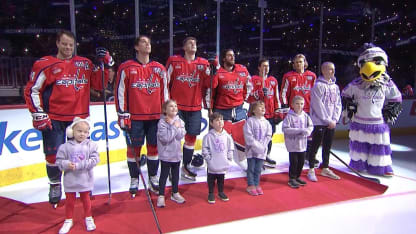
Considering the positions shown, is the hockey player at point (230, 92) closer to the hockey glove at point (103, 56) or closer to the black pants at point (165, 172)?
the black pants at point (165, 172)

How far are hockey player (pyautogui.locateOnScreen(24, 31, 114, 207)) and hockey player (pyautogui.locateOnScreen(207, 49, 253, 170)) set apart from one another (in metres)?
1.31

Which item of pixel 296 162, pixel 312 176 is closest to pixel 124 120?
pixel 296 162

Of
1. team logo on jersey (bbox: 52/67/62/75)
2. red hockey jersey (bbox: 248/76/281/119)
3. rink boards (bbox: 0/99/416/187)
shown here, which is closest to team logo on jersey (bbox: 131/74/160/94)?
team logo on jersey (bbox: 52/67/62/75)

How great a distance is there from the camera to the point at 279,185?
347cm

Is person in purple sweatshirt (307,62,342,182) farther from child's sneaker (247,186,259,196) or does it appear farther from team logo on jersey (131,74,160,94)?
team logo on jersey (131,74,160,94)

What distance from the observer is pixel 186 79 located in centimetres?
343

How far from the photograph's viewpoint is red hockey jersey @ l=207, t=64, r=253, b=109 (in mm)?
3666

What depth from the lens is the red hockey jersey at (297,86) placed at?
13.5ft

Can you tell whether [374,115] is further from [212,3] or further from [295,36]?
[295,36]

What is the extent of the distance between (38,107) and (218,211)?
68.2 inches

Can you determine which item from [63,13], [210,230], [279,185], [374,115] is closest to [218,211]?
[210,230]

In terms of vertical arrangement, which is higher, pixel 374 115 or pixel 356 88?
pixel 356 88

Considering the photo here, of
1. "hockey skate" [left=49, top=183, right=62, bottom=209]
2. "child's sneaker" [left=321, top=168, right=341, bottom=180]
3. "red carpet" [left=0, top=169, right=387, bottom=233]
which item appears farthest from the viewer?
"child's sneaker" [left=321, top=168, right=341, bottom=180]

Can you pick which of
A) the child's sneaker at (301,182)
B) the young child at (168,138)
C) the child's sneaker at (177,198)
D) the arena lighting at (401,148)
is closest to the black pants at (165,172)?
the young child at (168,138)
